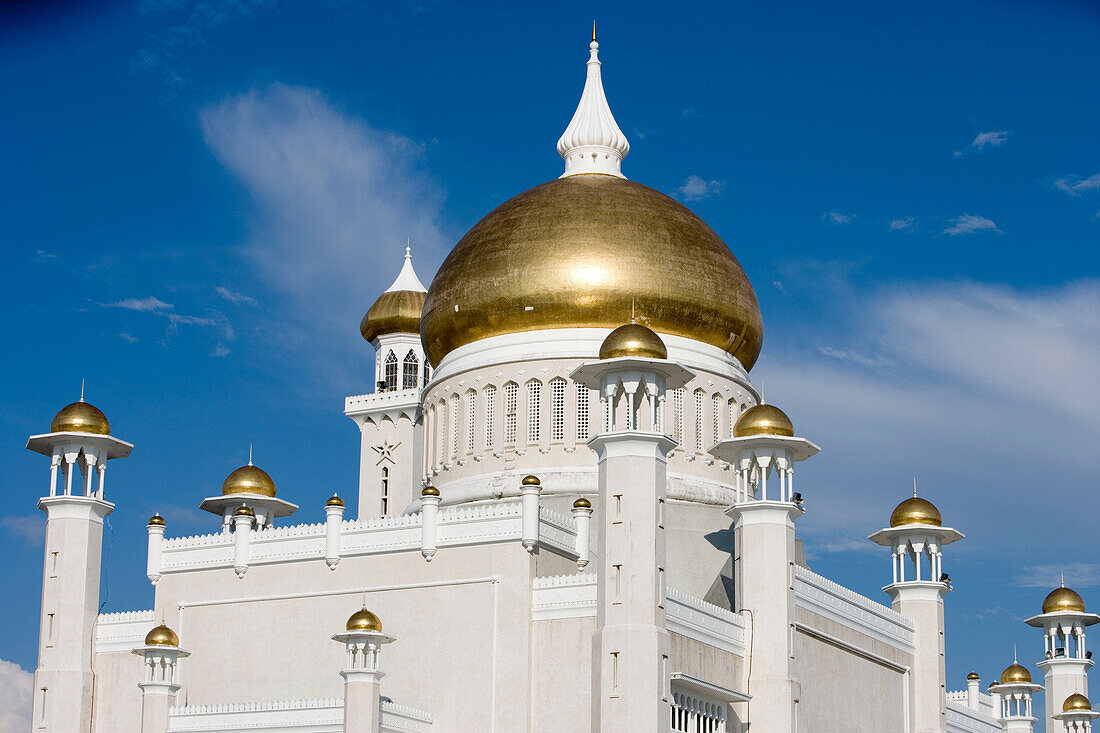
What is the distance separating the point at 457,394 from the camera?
121 feet

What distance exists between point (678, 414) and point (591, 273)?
310cm

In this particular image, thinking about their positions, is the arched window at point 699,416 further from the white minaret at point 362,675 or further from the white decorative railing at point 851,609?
the white minaret at point 362,675

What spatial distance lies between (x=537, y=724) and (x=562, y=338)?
343 inches

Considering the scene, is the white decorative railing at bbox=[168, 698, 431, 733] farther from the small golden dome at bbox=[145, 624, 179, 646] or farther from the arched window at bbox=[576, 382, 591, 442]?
the arched window at bbox=[576, 382, 591, 442]

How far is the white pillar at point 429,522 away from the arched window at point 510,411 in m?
4.22

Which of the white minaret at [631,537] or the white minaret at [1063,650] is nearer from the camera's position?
the white minaret at [631,537]

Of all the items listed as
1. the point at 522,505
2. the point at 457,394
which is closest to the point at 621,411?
the point at 522,505

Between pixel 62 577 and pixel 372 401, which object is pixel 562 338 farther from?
pixel 62 577

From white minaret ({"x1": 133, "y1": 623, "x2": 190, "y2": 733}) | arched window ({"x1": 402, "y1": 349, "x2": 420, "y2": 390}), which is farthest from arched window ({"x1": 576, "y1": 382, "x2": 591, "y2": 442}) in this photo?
white minaret ({"x1": 133, "y1": 623, "x2": 190, "y2": 733})

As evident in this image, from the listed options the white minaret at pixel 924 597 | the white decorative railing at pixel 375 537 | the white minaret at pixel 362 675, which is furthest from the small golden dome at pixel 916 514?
the white minaret at pixel 362 675

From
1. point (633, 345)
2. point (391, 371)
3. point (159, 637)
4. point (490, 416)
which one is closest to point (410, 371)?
point (391, 371)

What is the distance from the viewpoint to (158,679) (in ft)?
100

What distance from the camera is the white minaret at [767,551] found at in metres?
31.0

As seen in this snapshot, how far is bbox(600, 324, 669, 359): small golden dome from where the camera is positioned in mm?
29531
